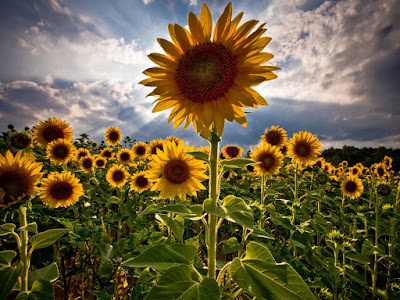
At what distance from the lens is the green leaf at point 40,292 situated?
162cm

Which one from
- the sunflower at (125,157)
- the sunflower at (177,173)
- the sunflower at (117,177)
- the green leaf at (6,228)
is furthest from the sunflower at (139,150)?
the green leaf at (6,228)

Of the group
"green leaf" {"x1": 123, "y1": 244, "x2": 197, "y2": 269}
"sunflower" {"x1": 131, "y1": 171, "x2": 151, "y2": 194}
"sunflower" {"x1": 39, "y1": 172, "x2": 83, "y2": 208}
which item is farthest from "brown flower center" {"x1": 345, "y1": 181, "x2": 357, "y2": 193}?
"sunflower" {"x1": 39, "y1": 172, "x2": 83, "y2": 208}

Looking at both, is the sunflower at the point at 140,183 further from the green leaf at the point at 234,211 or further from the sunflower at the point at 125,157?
the green leaf at the point at 234,211

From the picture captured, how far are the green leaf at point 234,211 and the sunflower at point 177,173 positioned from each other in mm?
955

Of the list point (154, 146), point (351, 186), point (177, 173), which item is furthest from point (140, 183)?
point (351, 186)

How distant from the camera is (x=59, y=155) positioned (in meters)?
4.60

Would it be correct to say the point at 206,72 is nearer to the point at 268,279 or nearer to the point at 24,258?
the point at 268,279

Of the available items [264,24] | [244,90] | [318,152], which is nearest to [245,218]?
[244,90]

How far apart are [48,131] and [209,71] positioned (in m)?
4.62

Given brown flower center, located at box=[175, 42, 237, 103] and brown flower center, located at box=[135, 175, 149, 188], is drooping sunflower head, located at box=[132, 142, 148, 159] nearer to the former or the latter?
brown flower center, located at box=[135, 175, 149, 188]

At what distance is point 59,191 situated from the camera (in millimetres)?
3486

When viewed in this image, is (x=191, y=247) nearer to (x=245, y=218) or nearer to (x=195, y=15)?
(x=245, y=218)

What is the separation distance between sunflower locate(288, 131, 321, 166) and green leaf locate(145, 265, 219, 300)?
385cm

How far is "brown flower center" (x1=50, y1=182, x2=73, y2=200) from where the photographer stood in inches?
136
